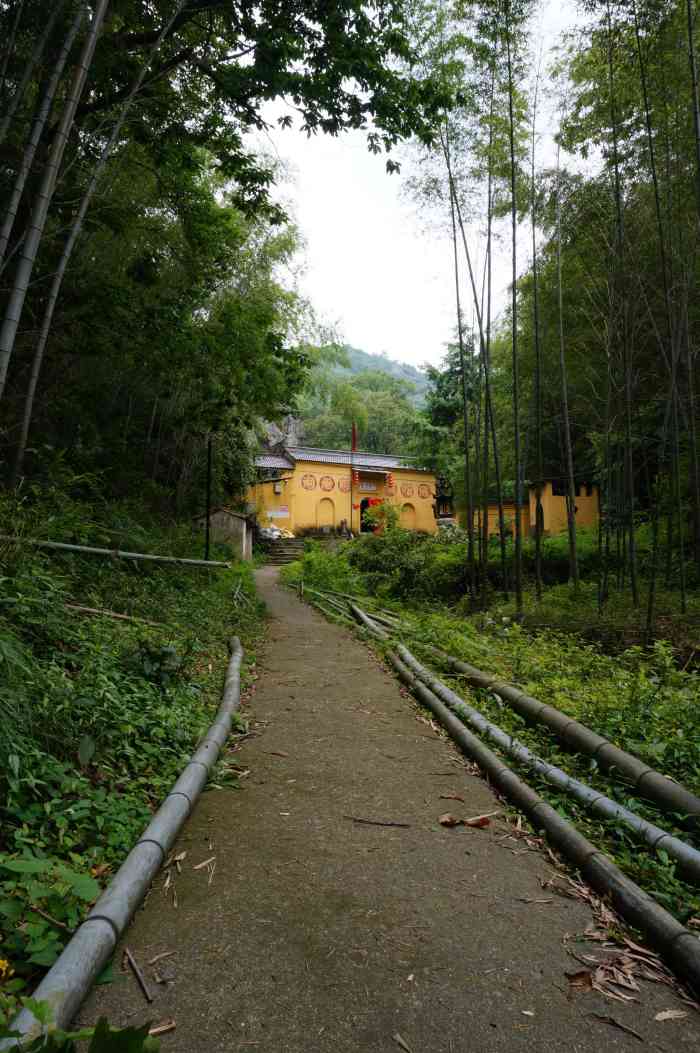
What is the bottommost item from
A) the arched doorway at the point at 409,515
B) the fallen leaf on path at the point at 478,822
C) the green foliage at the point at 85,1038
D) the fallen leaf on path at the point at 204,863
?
the fallen leaf on path at the point at 478,822

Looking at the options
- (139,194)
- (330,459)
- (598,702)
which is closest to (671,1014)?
(598,702)

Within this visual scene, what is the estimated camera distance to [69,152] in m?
4.35

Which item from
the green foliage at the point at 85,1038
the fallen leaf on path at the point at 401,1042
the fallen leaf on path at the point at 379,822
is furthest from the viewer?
the fallen leaf on path at the point at 379,822

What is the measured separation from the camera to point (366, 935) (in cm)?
146

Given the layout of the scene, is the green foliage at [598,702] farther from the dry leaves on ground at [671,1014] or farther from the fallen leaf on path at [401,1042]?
the fallen leaf on path at [401,1042]

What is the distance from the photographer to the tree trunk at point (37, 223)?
288 cm

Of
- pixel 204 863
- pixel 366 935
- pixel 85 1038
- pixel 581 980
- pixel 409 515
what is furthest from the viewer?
pixel 409 515

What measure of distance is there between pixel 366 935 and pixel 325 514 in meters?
18.2

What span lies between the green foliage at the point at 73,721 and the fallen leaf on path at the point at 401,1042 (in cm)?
75

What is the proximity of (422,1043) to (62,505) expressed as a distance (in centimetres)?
400

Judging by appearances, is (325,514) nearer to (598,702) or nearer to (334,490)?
(334,490)

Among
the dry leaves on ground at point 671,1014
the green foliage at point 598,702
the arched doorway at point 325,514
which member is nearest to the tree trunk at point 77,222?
the green foliage at point 598,702

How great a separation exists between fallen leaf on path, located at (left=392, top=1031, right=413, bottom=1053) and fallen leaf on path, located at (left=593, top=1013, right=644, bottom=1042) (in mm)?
425

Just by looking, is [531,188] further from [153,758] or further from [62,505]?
[153,758]
